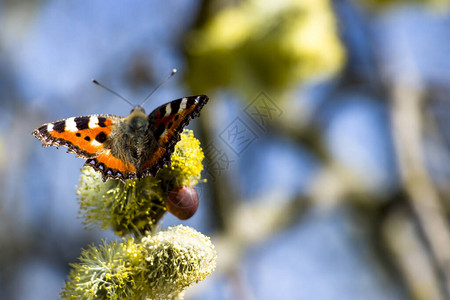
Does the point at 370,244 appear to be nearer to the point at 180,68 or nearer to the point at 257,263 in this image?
the point at 257,263

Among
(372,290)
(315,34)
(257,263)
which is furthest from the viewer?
(372,290)

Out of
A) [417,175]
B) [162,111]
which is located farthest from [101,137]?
[417,175]

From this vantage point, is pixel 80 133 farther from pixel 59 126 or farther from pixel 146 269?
pixel 146 269

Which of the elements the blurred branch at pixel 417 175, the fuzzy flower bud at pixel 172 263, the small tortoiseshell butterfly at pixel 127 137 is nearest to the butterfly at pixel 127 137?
the small tortoiseshell butterfly at pixel 127 137

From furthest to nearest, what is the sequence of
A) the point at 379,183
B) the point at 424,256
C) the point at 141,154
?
the point at 379,183 → the point at 424,256 → the point at 141,154

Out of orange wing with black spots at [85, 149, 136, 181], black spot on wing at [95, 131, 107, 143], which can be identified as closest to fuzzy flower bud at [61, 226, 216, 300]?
orange wing with black spots at [85, 149, 136, 181]

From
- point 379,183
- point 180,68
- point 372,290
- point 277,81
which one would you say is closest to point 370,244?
point 379,183

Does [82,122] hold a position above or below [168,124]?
above
